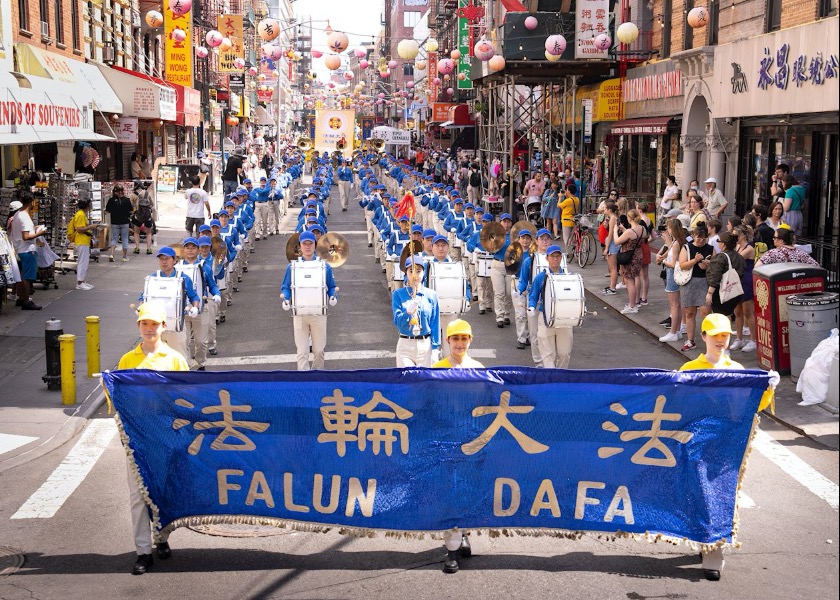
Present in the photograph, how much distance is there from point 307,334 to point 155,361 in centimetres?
504

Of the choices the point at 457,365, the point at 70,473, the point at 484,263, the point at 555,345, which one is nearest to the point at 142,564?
the point at 457,365

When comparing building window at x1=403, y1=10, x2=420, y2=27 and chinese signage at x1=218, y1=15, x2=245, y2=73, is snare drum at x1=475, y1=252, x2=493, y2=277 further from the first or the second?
building window at x1=403, y1=10, x2=420, y2=27

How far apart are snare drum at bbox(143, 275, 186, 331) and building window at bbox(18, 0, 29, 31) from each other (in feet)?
47.4

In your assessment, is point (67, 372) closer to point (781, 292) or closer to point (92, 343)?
point (92, 343)

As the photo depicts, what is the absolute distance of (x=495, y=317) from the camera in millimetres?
17406

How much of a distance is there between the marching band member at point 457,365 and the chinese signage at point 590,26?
24185 millimetres

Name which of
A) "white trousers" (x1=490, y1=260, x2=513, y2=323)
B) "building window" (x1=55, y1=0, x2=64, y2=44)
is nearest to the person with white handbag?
"white trousers" (x1=490, y1=260, x2=513, y2=323)

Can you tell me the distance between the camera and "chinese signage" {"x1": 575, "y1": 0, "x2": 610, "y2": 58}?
98.5 ft

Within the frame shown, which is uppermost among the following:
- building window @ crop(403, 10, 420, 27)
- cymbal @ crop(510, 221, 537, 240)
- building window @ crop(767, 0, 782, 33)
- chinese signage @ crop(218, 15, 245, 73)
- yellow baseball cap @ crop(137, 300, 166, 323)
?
building window @ crop(403, 10, 420, 27)

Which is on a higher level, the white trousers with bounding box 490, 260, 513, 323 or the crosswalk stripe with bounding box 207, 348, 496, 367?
the white trousers with bounding box 490, 260, 513, 323

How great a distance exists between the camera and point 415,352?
33.5 ft

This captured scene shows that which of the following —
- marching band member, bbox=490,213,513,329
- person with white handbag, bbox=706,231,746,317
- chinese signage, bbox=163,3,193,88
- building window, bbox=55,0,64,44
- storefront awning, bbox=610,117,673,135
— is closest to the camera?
person with white handbag, bbox=706,231,746,317

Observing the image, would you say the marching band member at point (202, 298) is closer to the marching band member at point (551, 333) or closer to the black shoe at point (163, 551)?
the marching band member at point (551, 333)

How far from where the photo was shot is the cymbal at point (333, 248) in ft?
48.6
